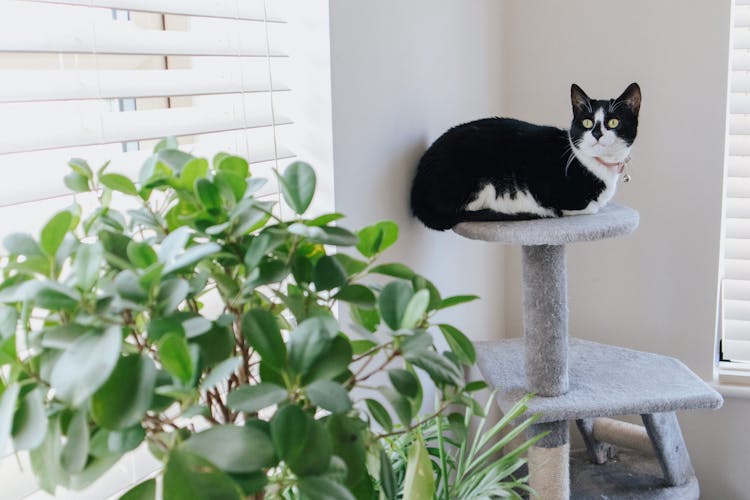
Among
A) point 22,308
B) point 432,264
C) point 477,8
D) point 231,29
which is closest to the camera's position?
point 22,308

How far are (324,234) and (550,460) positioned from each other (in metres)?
0.88

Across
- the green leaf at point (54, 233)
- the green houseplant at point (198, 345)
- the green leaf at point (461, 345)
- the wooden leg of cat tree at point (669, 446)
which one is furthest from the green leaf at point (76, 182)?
the wooden leg of cat tree at point (669, 446)

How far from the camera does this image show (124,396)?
47 cm

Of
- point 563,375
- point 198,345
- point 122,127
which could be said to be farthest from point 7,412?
point 563,375

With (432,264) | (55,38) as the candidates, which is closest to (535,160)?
(432,264)

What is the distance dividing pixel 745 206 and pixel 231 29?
1.17m

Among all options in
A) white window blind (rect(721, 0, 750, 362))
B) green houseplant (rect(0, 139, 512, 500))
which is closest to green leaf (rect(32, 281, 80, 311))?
green houseplant (rect(0, 139, 512, 500))

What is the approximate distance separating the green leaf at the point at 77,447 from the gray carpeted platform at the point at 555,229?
2.85ft

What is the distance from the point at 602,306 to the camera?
6.07 ft

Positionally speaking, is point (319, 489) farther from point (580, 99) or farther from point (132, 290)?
point (580, 99)

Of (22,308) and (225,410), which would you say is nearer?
(22,308)

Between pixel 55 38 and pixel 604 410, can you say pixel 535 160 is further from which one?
pixel 55 38

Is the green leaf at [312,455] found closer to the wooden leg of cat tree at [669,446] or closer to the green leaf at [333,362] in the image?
the green leaf at [333,362]

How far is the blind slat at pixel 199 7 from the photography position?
857 millimetres
